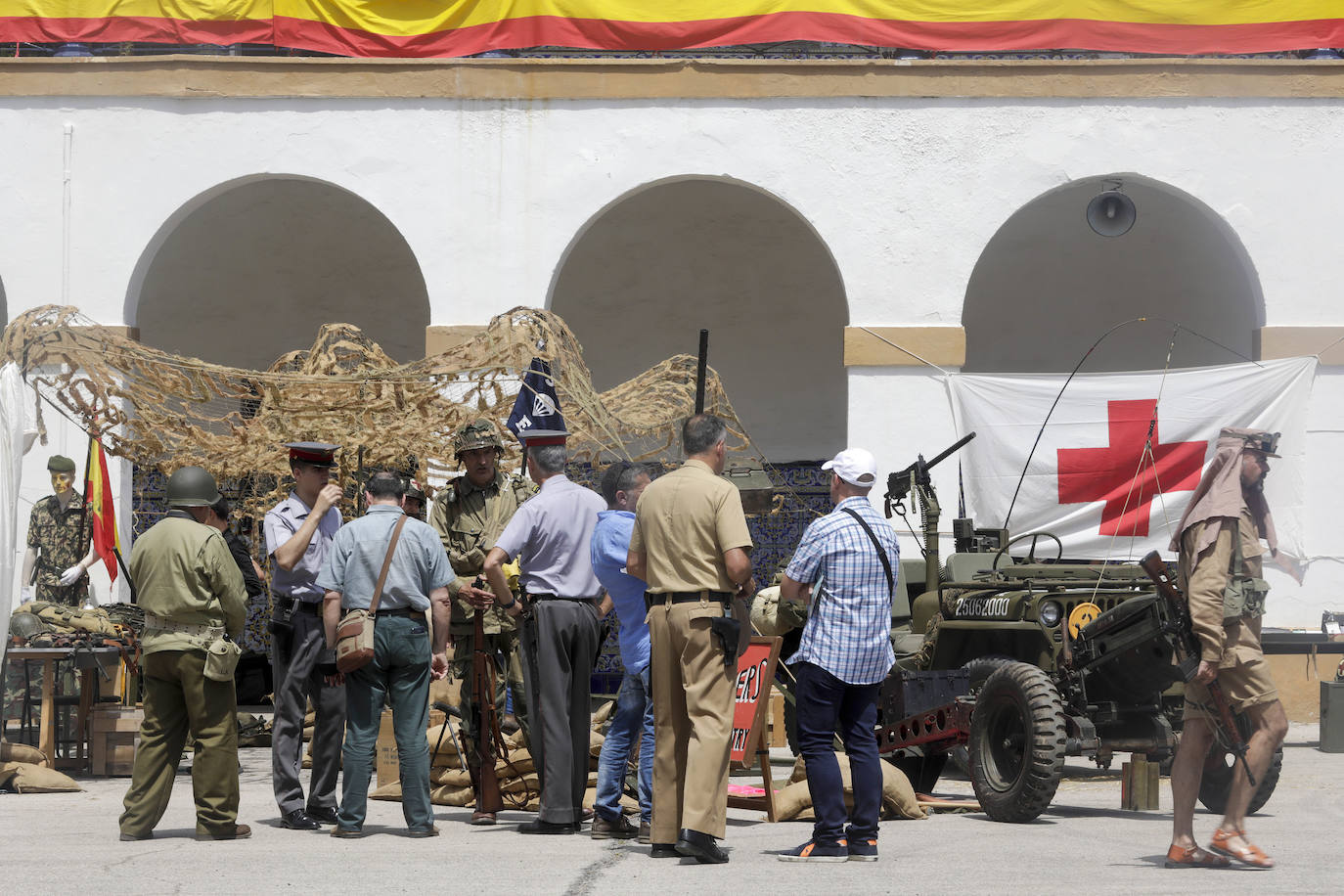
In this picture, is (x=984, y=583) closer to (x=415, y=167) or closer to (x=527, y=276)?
(x=527, y=276)

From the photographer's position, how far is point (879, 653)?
7438mm

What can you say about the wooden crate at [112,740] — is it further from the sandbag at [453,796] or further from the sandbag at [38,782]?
the sandbag at [453,796]

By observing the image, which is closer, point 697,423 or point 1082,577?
point 697,423

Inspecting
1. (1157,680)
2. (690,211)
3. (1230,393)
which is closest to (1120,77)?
(1230,393)

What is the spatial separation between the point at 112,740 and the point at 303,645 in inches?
119

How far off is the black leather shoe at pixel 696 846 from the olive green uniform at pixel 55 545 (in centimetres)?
744

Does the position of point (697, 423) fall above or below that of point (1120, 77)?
below

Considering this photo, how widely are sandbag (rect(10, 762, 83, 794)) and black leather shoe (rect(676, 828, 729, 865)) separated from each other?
15.3 ft

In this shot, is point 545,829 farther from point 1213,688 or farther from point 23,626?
point 23,626

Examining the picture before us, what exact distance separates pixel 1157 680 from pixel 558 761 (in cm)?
350

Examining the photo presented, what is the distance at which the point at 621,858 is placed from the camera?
7.46 metres

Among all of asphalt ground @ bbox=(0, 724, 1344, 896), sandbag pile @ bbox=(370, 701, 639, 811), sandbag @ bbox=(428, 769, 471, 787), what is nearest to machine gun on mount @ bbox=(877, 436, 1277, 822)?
asphalt ground @ bbox=(0, 724, 1344, 896)

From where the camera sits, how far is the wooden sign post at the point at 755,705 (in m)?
8.66

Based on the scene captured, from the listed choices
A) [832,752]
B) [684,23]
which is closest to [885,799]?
[832,752]
